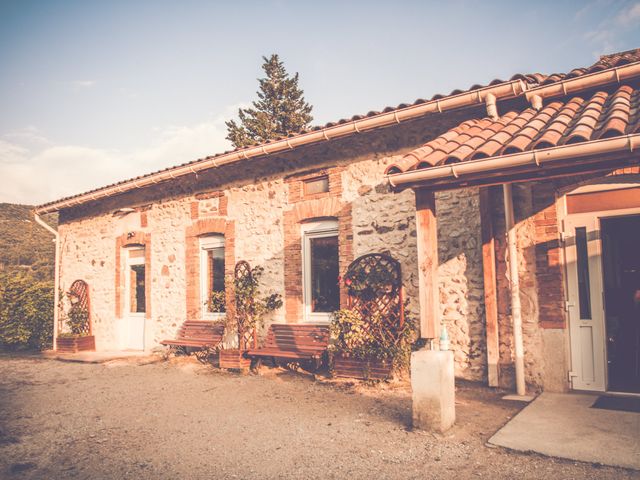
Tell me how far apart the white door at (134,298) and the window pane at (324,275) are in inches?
190

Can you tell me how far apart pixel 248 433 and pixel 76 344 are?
7997 mm

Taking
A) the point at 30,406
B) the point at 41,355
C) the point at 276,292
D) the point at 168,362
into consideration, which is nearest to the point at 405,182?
the point at 276,292

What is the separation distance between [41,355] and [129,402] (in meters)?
6.02

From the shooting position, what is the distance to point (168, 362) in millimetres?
9164

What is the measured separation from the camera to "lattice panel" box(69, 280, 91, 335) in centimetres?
1156

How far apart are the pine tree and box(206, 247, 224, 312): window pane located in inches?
521

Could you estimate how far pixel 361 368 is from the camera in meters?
6.62

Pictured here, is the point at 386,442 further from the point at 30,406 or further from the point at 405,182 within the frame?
the point at 30,406

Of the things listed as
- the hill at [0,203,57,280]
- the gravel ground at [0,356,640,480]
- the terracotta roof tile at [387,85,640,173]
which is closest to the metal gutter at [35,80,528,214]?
the terracotta roof tile at [387,85,640,173]

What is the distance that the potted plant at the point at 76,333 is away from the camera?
36.5ft

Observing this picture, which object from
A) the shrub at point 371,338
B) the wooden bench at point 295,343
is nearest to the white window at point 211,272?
the wooden bench at point 295,343

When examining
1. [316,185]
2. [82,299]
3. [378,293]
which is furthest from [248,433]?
[82,299]

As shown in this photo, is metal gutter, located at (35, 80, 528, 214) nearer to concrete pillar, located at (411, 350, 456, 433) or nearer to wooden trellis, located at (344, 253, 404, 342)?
wooden trellis, located at (344, 253, 404, 342)

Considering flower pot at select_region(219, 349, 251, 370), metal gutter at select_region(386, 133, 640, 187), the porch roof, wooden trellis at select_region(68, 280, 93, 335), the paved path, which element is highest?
the porch roof
